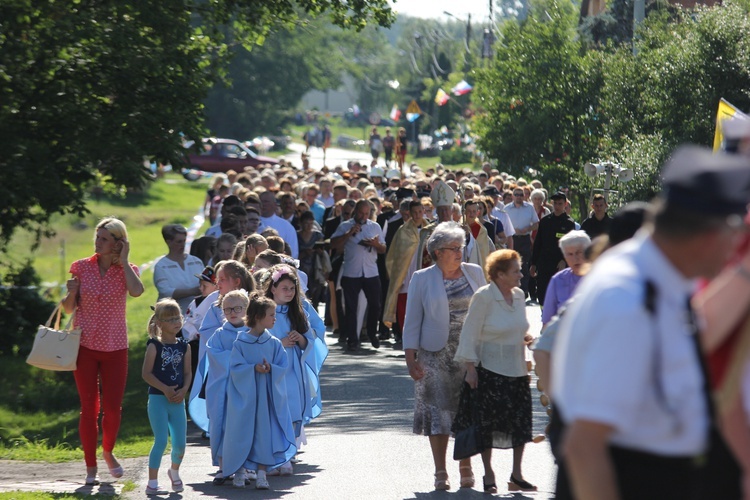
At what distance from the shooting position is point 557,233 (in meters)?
17.7

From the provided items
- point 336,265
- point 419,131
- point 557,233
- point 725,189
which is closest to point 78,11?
point 336,265

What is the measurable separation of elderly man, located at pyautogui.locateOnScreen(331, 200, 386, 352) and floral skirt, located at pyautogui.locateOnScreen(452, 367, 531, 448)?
8441 mm

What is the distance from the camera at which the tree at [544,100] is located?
29.4 metres

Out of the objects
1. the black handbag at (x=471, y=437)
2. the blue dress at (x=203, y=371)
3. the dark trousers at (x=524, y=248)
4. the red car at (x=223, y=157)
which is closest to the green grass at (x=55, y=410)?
the blue dress at (x=203, y=371)

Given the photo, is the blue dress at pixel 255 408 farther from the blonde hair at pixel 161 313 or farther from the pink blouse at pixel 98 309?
the pink blouse at pixel 98 309

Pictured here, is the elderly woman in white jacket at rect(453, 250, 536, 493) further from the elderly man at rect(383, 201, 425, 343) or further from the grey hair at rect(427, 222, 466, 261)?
the elderly man at rect(383, 201, 425, 343)

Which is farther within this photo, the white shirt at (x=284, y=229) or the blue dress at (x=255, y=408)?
the white shirt at (x=284, y=229)

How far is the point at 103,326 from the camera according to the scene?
988 centimetres

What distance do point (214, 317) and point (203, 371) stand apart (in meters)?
0.43

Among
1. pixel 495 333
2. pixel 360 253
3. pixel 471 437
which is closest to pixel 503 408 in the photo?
pixel 471 437

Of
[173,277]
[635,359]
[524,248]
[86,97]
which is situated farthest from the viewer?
[524,248]

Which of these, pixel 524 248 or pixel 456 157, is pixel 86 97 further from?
pixel 456 157

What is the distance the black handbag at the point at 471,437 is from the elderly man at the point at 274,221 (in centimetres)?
763

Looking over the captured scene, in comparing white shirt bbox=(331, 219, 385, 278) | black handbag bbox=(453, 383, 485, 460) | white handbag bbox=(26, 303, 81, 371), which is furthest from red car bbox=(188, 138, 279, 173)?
black handbag bbox=(453, 383, 485, 460)
